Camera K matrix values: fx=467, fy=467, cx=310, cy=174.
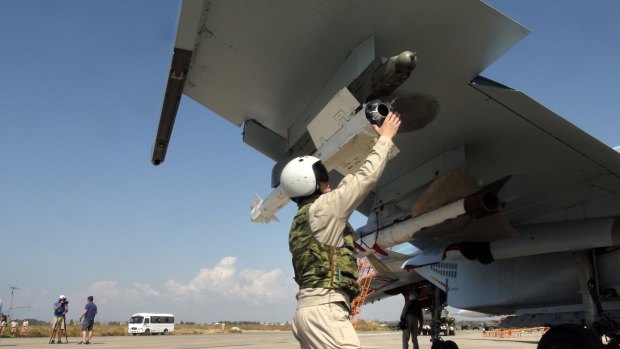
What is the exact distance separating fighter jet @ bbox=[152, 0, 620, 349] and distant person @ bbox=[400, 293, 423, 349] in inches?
39.1

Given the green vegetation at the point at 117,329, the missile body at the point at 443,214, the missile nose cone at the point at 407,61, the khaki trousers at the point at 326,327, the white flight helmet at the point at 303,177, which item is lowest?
the green vegetation at the point at 117,329

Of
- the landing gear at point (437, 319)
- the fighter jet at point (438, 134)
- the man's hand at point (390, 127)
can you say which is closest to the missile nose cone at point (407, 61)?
the fighter jet at point (438, 134)

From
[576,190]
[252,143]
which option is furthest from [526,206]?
[252,143]

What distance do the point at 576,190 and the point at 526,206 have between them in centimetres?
94

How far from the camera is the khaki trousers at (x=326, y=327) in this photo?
2080mm

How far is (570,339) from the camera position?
6.94 m

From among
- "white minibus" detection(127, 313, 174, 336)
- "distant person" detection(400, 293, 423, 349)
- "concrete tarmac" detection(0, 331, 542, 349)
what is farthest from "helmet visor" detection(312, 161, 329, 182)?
"white minibus" detection(127, 313, 174, 336)

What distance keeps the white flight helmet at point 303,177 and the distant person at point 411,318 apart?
884 centimetres

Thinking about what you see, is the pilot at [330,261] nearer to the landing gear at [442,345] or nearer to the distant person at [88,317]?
the landing gear at [442,345]

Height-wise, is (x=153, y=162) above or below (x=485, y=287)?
above

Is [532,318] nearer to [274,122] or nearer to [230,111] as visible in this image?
[274,122]

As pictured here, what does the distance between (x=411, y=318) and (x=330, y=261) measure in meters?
9.20

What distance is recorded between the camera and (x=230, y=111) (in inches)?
318

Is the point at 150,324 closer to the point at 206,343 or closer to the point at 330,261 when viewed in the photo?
the point at 206,343
